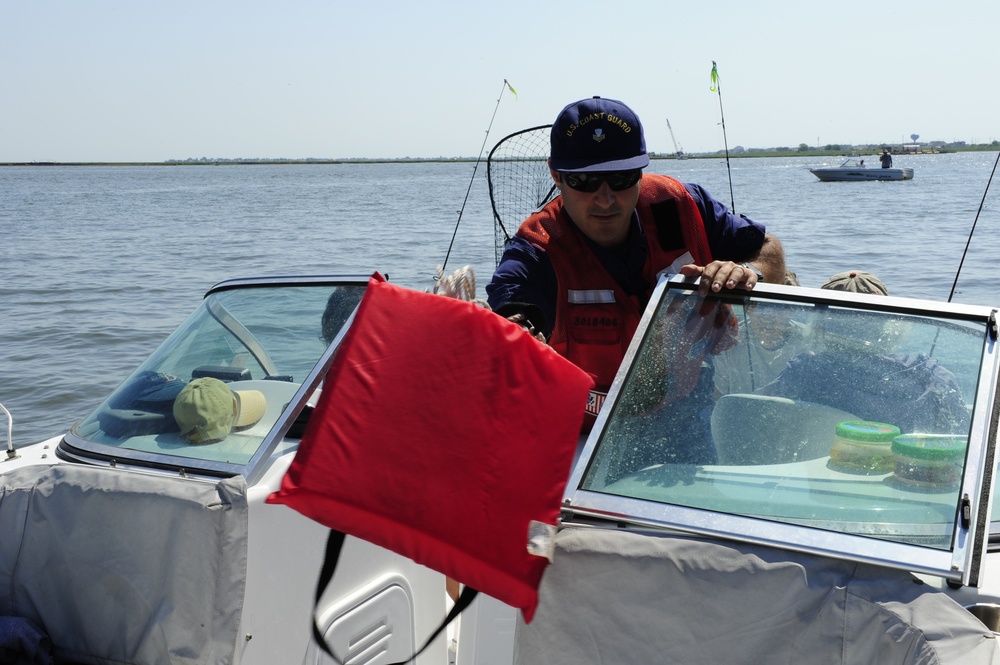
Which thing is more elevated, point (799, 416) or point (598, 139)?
point (598, 139)

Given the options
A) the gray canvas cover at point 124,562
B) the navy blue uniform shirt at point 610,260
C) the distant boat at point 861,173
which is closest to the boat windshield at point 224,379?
the gray canvas cover at point 124,562

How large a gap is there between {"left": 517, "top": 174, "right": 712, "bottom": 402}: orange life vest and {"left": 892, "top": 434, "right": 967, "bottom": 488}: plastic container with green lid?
0.95 m

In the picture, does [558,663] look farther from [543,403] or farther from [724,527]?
[543,403]

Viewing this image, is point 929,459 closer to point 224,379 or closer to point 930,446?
point 930,446

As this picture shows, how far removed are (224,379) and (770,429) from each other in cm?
195

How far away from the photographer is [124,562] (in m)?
2.48

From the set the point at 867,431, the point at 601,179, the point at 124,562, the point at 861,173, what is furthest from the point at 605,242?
the point at 861,173

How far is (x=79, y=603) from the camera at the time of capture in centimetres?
255

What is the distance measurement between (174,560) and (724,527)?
4.63ft

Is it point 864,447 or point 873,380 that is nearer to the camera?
point 864,447

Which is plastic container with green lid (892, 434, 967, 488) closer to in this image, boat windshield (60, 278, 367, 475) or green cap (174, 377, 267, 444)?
boat windshield (60, 278, 367, 475)

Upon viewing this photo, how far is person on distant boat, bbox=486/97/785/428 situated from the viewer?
9.23ft

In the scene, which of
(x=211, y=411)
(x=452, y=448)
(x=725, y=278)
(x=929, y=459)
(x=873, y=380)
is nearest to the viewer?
(x=452, y=448)

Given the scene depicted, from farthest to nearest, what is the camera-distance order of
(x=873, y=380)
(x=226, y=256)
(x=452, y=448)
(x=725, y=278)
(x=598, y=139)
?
1. (x=226, y=256)
2. (x=598, y=139)
3. (x=725, y=278)
4. (x=873, y=380)
5. (x=452, y=448)
